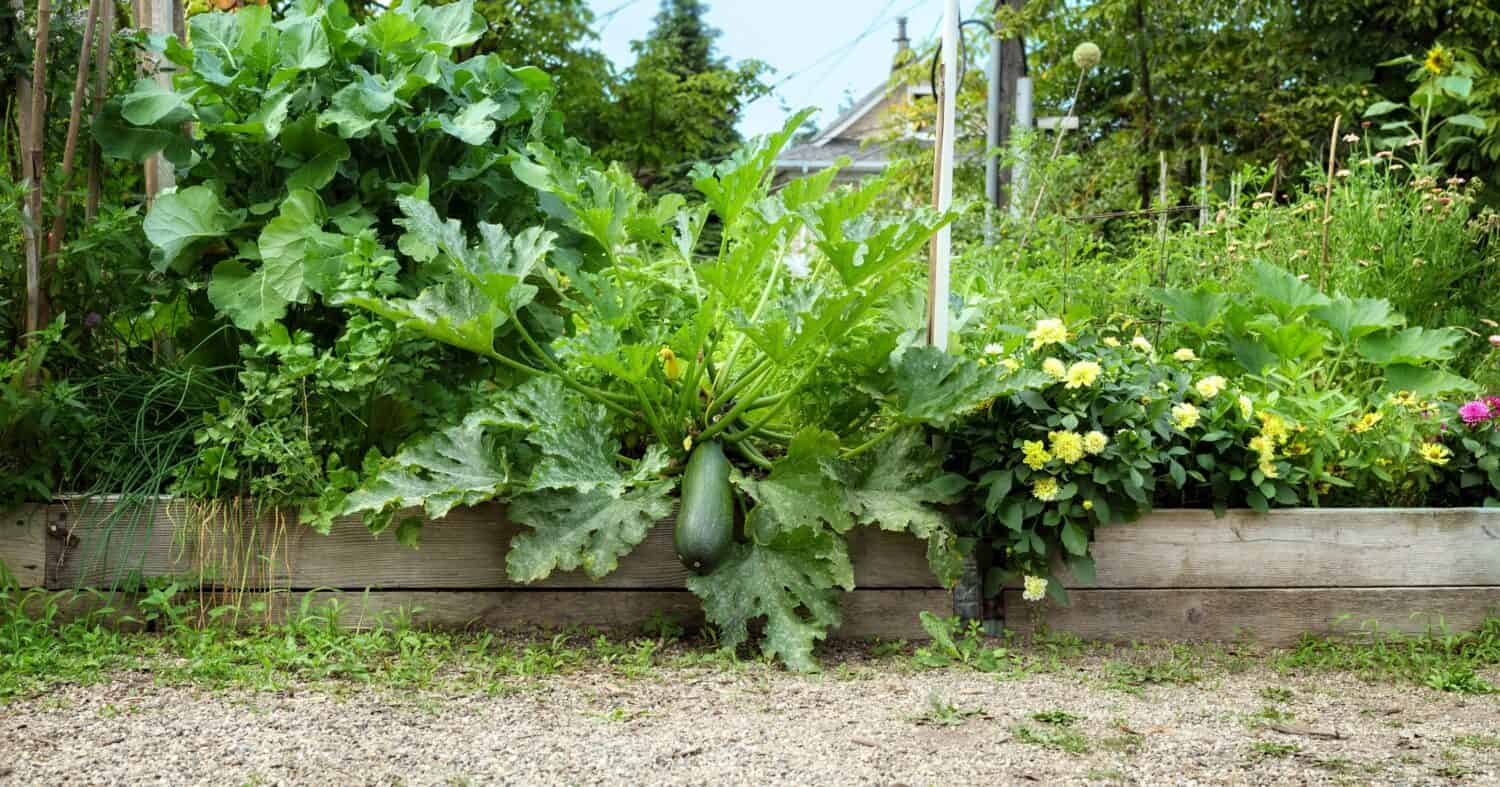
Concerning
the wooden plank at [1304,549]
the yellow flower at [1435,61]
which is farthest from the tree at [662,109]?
the wooden plank at [1304,549]

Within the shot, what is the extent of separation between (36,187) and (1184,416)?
2741 mm

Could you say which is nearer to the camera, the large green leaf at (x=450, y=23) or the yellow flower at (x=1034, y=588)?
the yellow flower at (x=1034, y=588)

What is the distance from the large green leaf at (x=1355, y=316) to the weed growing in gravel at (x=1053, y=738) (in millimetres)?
1830

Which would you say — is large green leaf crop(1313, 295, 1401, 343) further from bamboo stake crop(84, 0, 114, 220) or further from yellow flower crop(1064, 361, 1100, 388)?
bamboo stake crop(84, 0, 114, 220)

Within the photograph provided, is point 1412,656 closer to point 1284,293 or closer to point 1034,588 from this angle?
point 1034,588

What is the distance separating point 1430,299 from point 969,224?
345 cm

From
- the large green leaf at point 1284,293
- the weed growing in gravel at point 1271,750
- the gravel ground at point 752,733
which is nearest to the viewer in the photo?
the gravel ground at point 752,733

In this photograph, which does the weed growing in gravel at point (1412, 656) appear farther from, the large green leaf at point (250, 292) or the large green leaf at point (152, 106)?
the large green leaf at point (152, 106)

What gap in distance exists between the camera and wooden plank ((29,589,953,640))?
2.81 m

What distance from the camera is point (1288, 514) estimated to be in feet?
9.82

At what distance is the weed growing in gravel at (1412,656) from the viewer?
2680mm

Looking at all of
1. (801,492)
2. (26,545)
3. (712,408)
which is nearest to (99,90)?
(26,545)

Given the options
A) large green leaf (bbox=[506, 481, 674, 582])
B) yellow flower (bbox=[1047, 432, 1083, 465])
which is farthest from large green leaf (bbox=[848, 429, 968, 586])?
large green leaf (bbox=[506, 481, 674, 582])

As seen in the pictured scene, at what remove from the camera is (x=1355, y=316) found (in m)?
3.43
